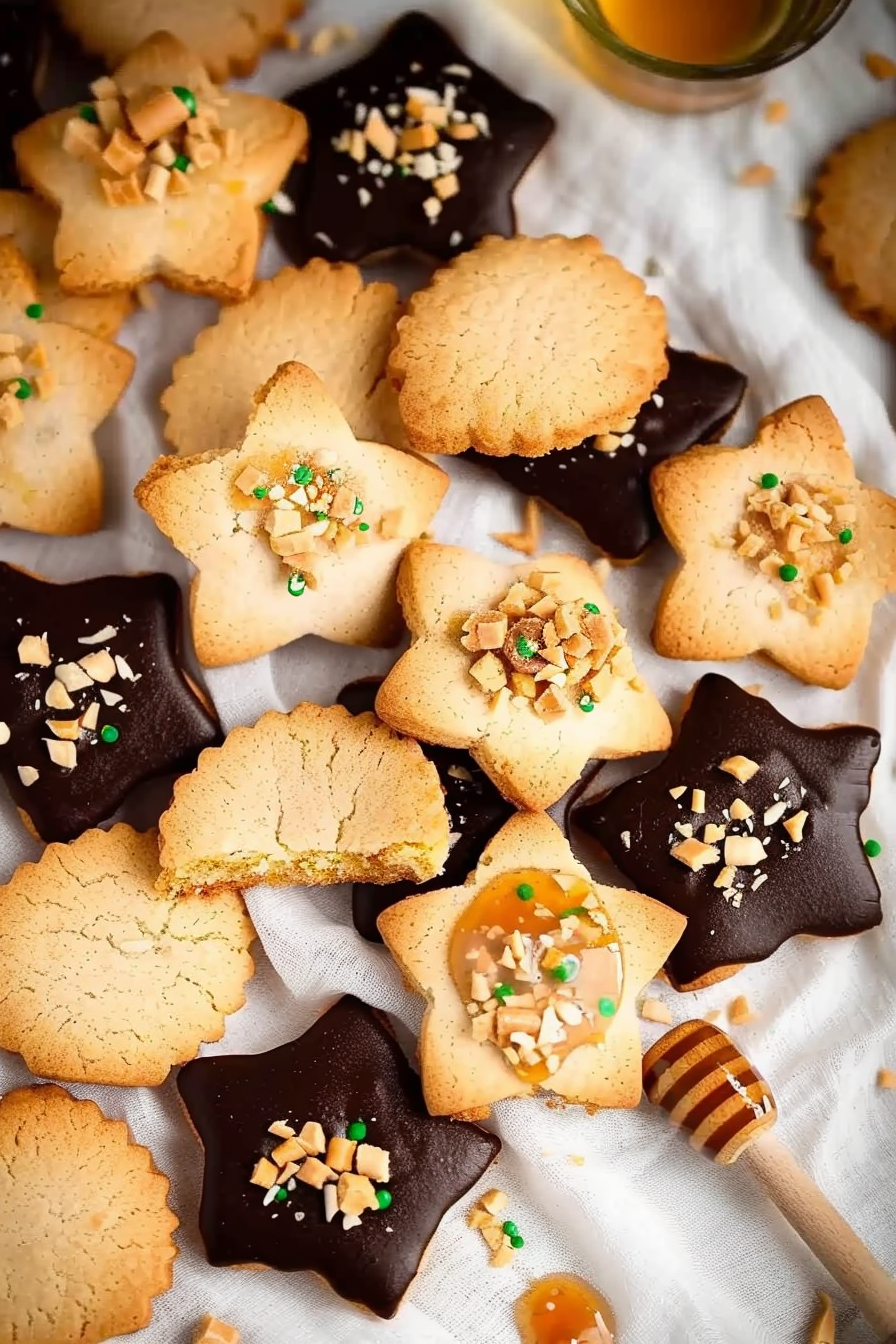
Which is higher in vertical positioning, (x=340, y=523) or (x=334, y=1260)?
(x=340, y=523)

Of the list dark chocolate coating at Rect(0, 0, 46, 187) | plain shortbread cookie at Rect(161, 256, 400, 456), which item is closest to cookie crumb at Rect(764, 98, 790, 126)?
plain shortbread cookie at Rect(161, 256, 400, 456)

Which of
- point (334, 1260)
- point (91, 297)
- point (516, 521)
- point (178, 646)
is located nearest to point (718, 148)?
point (516, 521)

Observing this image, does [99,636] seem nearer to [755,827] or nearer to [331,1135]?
[331,1135]

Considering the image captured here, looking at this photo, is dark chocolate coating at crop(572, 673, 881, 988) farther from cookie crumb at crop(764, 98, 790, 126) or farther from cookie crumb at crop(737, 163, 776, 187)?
cookie crumb at crop(764, 98, 790, 126)

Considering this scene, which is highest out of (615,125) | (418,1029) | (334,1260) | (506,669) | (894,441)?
(615,125)

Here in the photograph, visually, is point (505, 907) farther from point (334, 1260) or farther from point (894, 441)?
point (894, 441)

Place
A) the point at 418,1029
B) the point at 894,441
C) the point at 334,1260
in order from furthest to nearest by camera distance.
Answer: the point at 894,441 → the point at 418,1029 → the point at 334,1260

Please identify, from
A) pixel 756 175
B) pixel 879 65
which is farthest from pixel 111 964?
pixel 879 65
